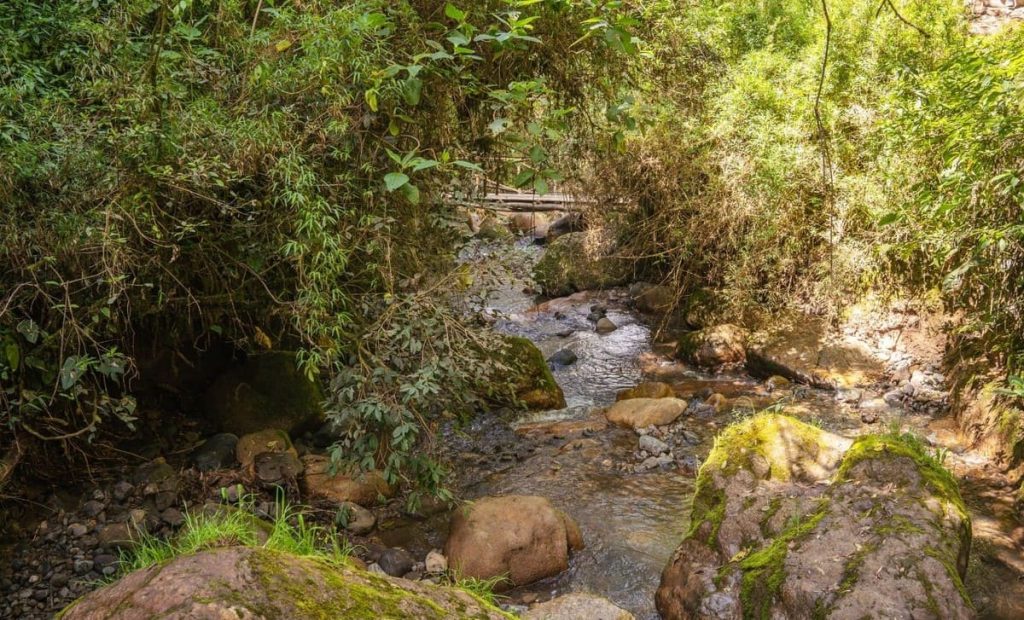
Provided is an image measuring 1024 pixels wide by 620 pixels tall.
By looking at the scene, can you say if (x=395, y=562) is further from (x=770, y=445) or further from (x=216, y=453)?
(x=770, y=445)

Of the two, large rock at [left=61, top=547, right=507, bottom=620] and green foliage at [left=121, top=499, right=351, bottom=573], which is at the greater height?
large rock at [left=61, top=547, right=507, bottom=620]

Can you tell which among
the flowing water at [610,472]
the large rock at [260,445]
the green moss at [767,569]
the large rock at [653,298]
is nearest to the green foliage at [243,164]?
the flowing water at [610,472]

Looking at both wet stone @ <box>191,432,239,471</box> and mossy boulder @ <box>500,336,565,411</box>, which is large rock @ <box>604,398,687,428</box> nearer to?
mossy boulder @ <box>500,336,565,411</box>

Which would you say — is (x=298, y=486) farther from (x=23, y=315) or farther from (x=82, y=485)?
(x=23, y=315)

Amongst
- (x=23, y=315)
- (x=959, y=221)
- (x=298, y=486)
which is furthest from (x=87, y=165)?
(x=959, y=221)

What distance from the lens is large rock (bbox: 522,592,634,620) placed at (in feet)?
→ 10.7

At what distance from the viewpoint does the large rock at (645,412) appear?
6590 mm

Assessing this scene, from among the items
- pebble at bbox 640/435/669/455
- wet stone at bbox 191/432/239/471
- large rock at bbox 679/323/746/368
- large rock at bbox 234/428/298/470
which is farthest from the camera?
large rock at bbox 679/323/746/368

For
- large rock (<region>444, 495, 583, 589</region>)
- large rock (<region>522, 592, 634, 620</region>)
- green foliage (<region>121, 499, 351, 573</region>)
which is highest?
green foliage (<region>121, 499, 351, 573</region>)

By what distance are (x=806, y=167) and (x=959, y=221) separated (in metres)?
2.40

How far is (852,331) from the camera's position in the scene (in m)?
7.63

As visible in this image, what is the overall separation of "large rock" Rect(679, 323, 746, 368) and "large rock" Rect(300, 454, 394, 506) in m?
4.59

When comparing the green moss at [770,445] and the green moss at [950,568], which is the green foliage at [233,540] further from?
the green moss at [950,568]

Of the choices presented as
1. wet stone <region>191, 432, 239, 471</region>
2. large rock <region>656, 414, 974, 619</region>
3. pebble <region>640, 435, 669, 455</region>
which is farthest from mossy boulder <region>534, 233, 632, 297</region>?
large rock <region>656, 414, 974, 619</region>
